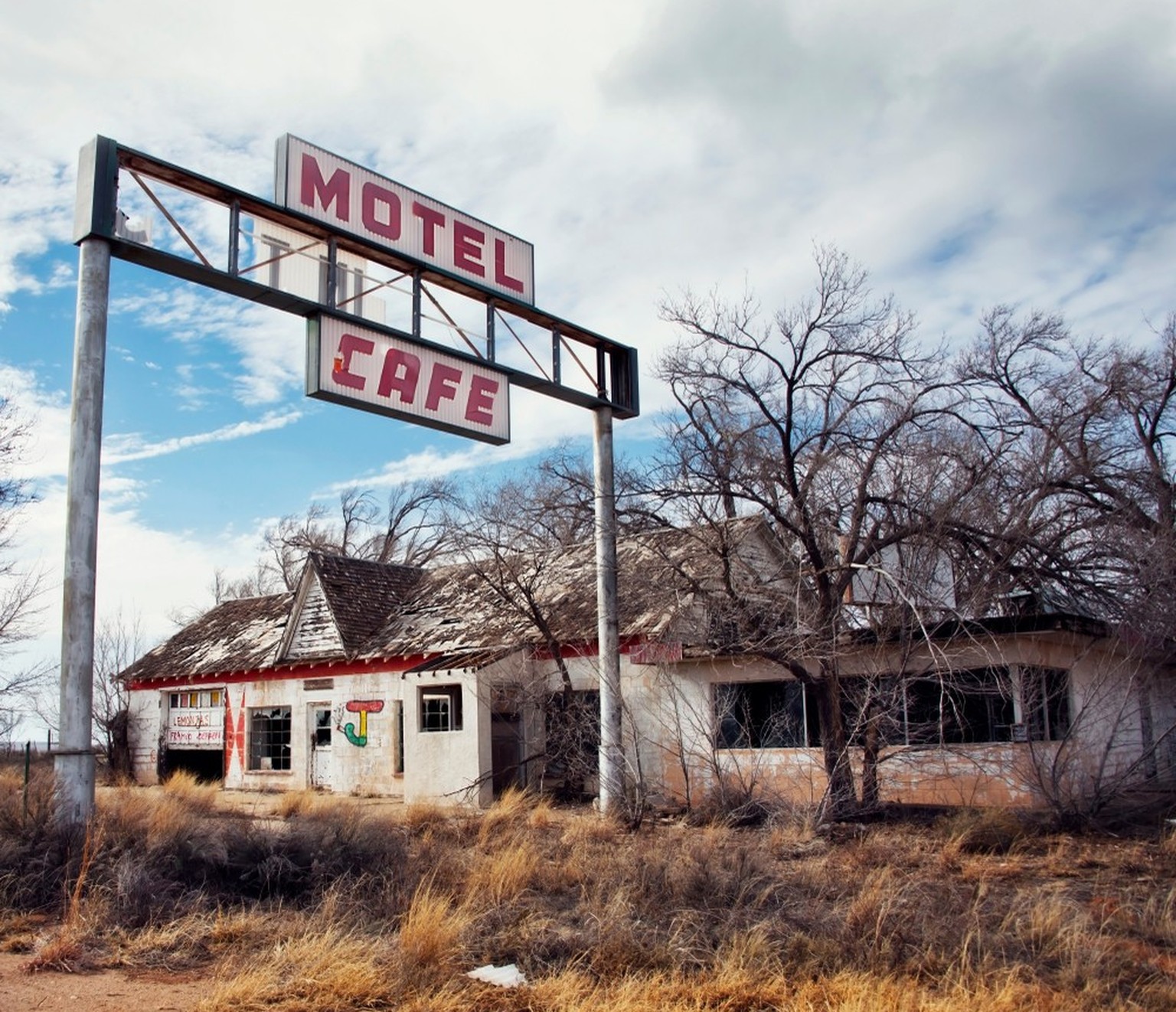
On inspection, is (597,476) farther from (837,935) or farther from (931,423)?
(837,935)

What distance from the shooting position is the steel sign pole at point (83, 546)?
10320 mm

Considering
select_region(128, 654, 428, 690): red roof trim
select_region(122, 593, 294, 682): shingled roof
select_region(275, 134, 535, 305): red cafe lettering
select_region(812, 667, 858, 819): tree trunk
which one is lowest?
select_region(812, 667, 858, 819): tree trunk

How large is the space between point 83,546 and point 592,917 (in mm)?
5962

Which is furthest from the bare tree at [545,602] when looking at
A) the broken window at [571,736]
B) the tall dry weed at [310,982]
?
the tall dry weed at [310,982]

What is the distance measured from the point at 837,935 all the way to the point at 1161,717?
1619cm

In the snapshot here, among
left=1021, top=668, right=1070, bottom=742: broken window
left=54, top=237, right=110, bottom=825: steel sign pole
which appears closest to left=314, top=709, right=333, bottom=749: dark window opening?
left=54, top=237, right=110, bottom=825: steel sign pole

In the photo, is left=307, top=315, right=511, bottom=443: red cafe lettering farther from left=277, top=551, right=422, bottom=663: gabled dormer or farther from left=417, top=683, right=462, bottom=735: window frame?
left=277, top=551, right=422, bottom=663: gabled dormer

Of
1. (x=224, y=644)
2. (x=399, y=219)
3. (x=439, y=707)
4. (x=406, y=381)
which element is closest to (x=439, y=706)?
(x=439, y=707)

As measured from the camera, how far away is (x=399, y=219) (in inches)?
554

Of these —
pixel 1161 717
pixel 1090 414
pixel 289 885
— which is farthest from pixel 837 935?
pixel 1161 717

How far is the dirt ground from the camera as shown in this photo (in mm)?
6664

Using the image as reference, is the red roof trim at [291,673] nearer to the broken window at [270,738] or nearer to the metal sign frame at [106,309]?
the broken window at [270,738]

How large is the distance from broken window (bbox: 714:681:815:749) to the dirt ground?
11.3 m

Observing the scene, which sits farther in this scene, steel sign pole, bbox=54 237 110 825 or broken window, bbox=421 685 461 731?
broken window, bbox=421 685 461 731
